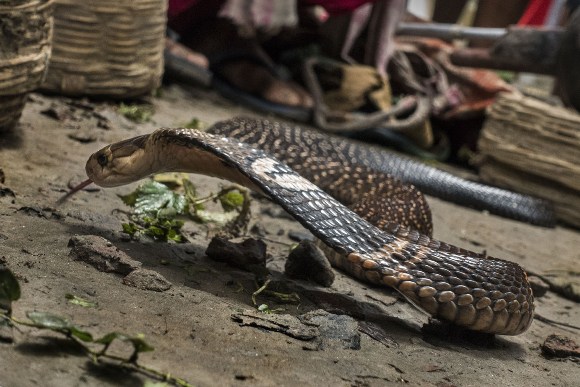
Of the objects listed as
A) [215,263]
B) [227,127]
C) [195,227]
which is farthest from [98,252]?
[227,127]

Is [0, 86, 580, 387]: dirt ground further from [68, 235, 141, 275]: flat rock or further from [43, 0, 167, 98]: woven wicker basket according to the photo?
[43, 0, 167, 98]: woven wicker basket

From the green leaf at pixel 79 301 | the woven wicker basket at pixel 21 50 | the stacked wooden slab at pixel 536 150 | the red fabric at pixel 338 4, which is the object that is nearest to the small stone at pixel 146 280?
the green leaf at pixel 79 301

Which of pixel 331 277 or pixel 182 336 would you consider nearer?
pixel 182 336

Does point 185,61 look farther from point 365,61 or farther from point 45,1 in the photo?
point 45,1

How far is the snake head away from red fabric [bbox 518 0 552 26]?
633cm

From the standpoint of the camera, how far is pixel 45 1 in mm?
4230

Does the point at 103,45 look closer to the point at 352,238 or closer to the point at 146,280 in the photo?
the point at 146,280

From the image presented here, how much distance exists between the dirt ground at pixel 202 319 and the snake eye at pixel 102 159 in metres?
0.30

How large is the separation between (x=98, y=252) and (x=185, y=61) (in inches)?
192

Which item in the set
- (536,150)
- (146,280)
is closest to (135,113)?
(146,280)

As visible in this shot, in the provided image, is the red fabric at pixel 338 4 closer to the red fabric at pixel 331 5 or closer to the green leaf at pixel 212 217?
the red fabric at pixel 331 5

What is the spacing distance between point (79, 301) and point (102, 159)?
0.86 meters

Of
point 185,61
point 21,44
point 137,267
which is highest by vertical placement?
point 21,44

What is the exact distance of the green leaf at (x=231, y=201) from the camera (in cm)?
427
